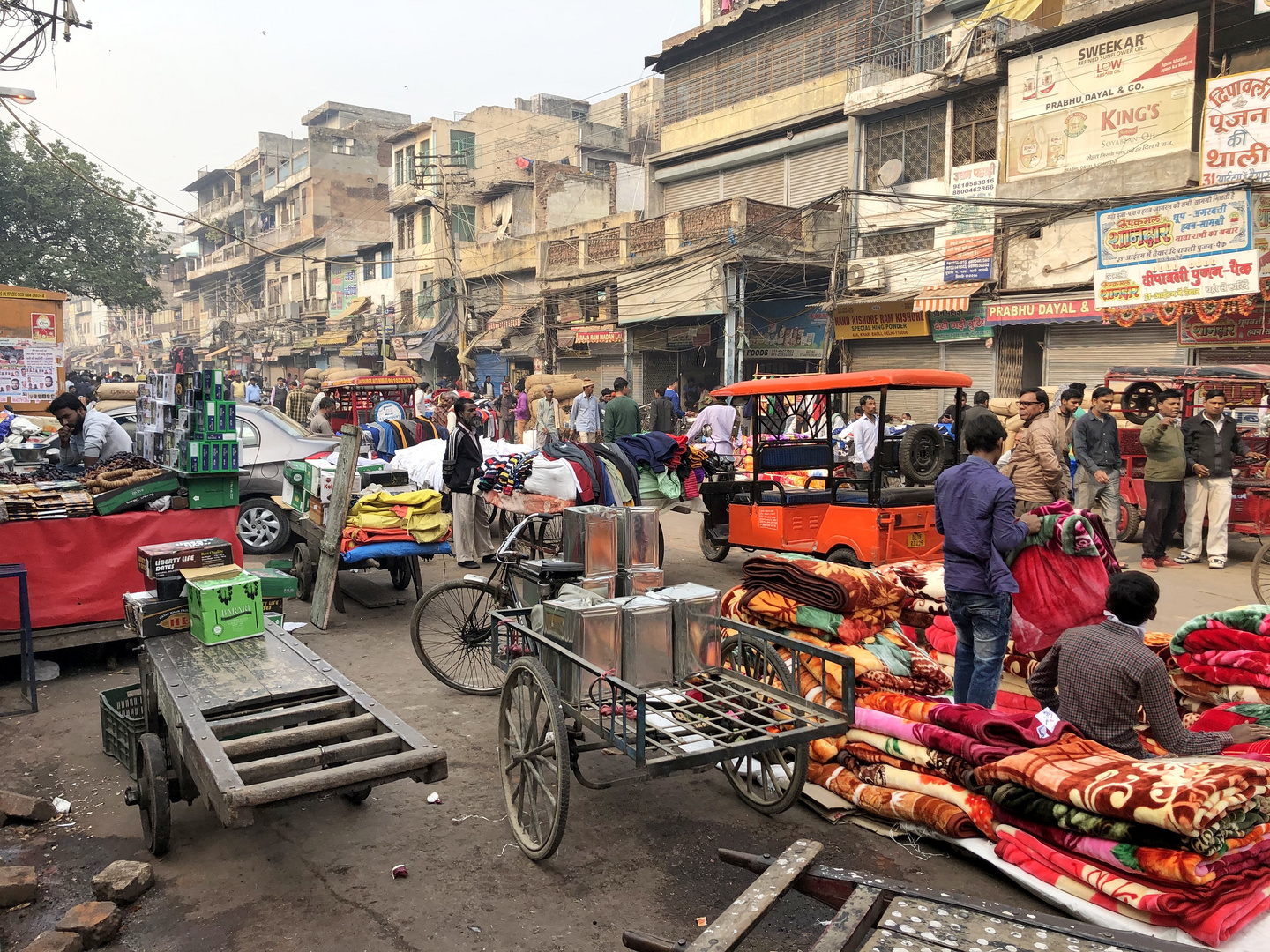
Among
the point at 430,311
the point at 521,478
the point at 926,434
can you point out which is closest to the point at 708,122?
the point at 430,311

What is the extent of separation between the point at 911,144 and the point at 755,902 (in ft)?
64.5

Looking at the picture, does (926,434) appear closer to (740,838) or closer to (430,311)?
(740,838)

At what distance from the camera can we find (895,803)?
4109 mm

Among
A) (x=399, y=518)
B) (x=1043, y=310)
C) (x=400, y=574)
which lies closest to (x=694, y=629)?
(x=399, y=518)

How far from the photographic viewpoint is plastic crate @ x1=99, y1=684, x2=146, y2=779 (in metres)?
4.57

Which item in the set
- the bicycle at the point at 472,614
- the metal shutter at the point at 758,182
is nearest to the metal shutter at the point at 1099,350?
the metal shutter at the point at 758,182

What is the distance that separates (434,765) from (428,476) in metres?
5.28

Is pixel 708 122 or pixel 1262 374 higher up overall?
pixel 708 122

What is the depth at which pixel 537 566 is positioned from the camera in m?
4.95

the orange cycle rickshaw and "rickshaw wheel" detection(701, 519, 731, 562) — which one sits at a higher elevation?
the orange cycle rickshaw

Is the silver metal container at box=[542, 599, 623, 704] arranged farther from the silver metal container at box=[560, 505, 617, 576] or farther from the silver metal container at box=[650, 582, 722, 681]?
the silver metal container at box=[560, 505, 617, 576]

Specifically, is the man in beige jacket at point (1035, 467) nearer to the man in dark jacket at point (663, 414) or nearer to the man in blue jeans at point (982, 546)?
the man in blue jeans at point (982, 546)

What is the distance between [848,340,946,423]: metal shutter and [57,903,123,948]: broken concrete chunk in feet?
53.6

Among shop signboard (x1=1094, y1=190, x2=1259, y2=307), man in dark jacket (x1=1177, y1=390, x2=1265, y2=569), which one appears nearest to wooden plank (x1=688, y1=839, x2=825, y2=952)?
man in dark jacket (x1=1177, y1=390, x2=1265, y2=569)
